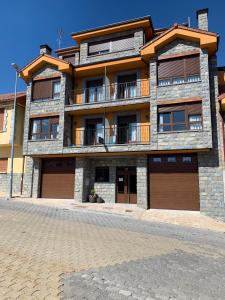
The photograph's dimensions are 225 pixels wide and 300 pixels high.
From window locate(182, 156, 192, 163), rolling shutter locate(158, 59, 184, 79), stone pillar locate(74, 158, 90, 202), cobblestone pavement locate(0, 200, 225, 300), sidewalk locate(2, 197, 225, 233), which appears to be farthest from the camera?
stone pillar locate(74, 158, 90, 202)

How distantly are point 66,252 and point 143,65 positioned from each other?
1572 centimetres

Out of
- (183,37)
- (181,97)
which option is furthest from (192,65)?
(181,97)

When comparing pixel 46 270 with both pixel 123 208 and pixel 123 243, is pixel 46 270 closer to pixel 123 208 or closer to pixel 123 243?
pixel 123 243

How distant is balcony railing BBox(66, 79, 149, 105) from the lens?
19.1 meters

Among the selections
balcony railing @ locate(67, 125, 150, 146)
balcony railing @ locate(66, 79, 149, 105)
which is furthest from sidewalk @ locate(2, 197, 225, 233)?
balcony railing @ locate(66, 79, 149, 105)

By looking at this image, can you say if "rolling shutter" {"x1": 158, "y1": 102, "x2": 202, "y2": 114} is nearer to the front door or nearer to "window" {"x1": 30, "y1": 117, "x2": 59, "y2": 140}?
the front door

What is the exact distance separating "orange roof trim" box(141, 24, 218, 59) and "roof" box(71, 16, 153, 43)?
3.41m

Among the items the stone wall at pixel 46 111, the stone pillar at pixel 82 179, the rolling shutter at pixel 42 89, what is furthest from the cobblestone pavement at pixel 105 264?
the rolling shutter at pixel 42 89

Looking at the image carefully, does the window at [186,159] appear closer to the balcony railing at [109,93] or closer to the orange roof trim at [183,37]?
the balcony railing at [109,93]

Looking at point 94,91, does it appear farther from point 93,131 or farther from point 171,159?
point 171,159

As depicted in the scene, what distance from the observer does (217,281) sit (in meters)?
5.51

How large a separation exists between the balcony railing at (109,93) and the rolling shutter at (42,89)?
187 cm

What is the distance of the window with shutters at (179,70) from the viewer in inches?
672

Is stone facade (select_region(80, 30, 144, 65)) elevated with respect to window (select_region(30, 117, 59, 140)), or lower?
elevated
